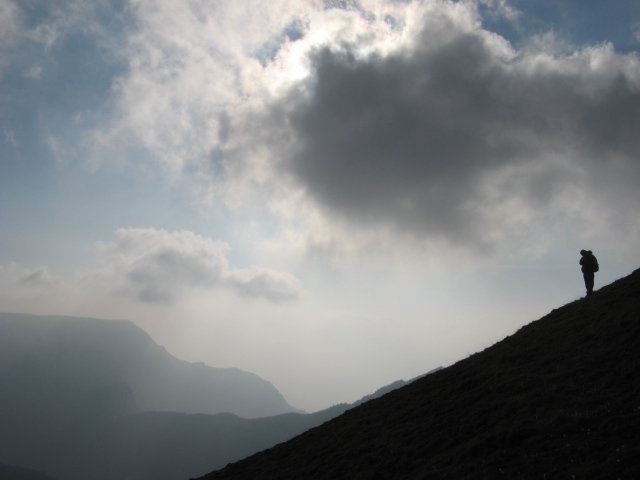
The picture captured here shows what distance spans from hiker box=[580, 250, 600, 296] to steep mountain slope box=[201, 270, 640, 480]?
Result: 4.28 ft

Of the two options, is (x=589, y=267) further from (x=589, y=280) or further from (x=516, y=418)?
(x=516, y=418)

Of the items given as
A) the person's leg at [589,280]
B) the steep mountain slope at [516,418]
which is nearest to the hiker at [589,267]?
the person's leg at [589,280]

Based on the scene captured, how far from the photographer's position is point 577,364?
17750mm

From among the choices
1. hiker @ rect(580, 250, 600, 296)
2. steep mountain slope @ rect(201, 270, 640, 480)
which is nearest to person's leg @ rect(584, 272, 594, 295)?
hiker @ rect(580, 250, 600, 296)

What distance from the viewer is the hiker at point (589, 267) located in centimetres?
2891

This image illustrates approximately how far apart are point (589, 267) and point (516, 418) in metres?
19.5

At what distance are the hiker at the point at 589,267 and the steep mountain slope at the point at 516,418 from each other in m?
1.30

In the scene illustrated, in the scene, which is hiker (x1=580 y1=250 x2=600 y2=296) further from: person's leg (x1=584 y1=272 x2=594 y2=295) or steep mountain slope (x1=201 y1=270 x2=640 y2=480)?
steep mountain slope (x1=201 y1=270 x2=640 y2=480)

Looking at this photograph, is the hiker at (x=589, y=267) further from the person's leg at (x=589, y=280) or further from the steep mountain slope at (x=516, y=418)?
the steep mountain slope at (x=516, y=418)

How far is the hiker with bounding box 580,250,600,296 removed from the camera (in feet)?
94.8

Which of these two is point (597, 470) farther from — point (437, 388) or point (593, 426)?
point (437, 388)

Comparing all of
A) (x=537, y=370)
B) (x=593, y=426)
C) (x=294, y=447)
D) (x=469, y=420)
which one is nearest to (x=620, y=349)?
(x=537, y=370)

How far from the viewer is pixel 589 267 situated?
28984 millimetres

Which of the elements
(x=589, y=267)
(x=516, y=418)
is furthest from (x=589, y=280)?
(x=516, y=418)
